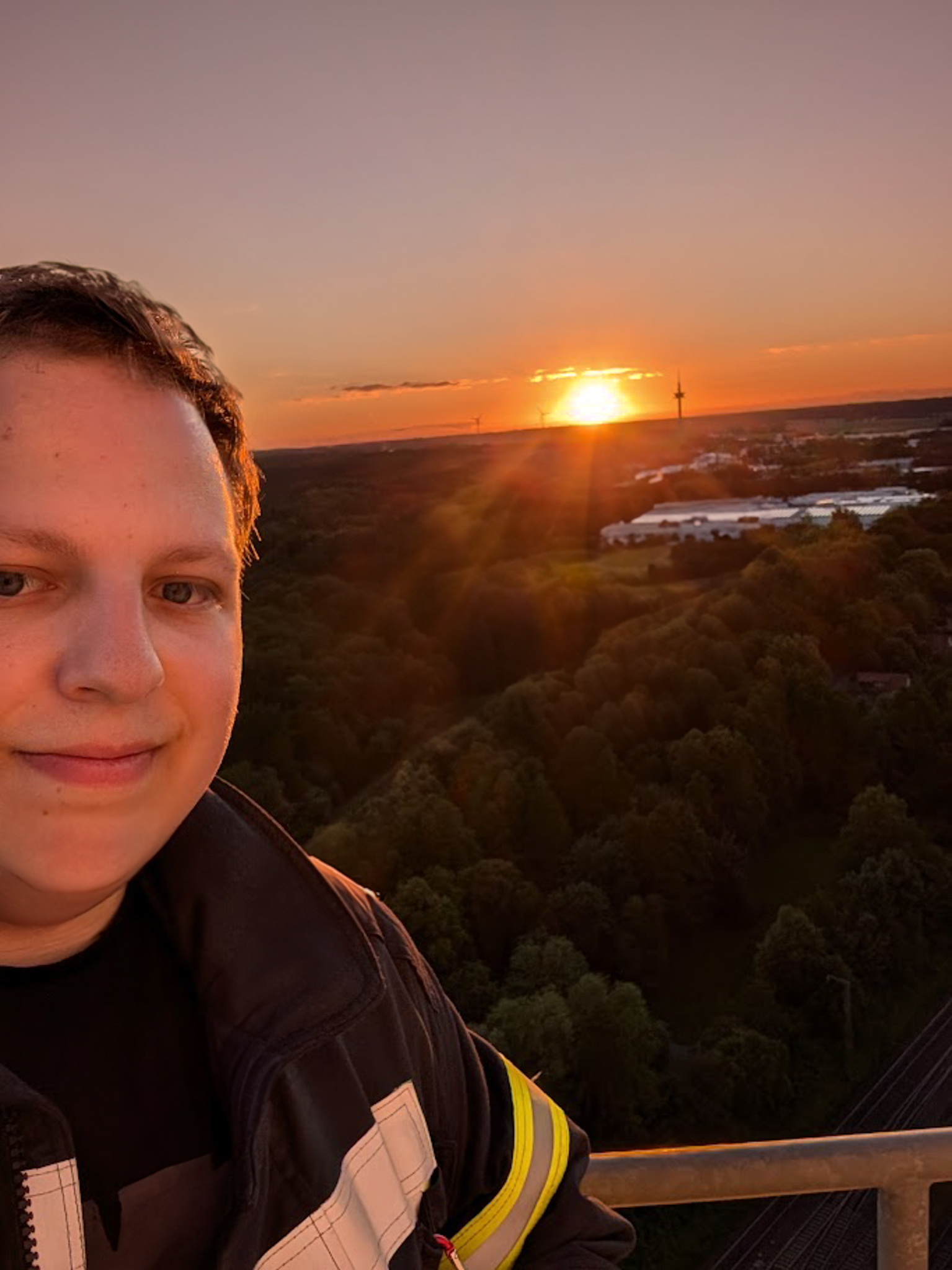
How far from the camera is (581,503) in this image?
59.4 m

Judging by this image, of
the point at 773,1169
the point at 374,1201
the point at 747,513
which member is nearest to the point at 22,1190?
the point at 374,1201

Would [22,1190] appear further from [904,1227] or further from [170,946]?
[904,1227]

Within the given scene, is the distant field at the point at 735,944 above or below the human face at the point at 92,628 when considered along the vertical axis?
below

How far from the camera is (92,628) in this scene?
4.46ft

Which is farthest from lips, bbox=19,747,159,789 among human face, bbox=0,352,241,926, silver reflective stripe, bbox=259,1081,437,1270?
silver reflective stripe, bbox=259,1081,437,1270

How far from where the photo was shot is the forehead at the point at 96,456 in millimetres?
1356

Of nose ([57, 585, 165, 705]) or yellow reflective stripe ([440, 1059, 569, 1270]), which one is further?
yellow reflective stripe ([440, 1059, 569, 1270])

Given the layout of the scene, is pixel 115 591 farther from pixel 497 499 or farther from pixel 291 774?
pixel 497 499

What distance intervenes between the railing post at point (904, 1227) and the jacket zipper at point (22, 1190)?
1.74 m

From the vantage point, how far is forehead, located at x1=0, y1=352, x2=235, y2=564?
1.36m

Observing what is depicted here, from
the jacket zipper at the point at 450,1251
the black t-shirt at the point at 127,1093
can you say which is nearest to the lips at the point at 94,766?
the black t-shirt at the point at 127,1093

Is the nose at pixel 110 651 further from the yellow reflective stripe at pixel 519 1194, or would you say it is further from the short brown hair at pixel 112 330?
the yellow reflective stripe at pixel 519 1194

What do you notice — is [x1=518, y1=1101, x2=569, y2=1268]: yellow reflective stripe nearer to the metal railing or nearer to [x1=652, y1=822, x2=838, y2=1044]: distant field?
the metal railing

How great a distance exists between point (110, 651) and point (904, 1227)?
2116 millimetres
